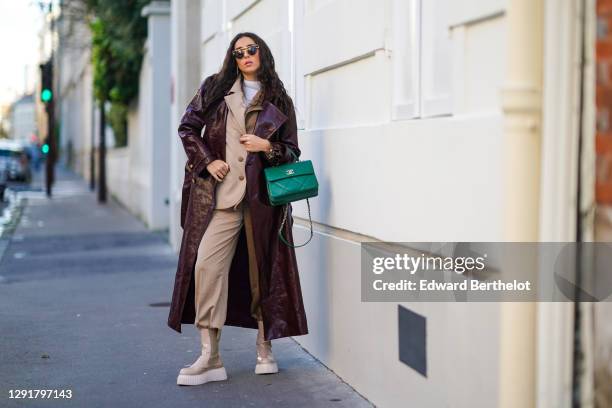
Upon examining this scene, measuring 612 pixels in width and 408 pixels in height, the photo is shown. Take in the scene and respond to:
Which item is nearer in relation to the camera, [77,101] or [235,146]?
[235,146]

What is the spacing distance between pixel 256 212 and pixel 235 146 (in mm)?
385

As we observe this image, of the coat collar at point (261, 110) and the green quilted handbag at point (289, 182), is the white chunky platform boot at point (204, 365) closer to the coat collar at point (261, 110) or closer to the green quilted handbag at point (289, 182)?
the green quilted handbag at point (289, 182)

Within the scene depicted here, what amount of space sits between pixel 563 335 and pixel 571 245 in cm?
33

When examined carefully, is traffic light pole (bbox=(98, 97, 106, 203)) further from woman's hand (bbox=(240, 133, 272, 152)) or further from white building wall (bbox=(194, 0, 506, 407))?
woman's hand (bbox=(240, 133, 272, 152))

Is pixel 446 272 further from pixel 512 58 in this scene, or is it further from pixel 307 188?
pixel 307 188

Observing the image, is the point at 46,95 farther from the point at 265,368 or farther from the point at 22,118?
the point at 22,118

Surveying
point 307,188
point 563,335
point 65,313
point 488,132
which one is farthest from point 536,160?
point 65,313

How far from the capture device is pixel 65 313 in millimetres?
8906

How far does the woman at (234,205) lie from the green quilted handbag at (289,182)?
12cm

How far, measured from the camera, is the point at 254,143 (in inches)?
230

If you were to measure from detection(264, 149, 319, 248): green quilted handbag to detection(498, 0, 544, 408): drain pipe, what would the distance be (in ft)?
6.74

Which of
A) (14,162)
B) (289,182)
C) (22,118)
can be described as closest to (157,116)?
(289,182)

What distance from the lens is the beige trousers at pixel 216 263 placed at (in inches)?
235

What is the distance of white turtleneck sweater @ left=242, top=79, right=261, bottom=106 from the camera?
20.0 ft
